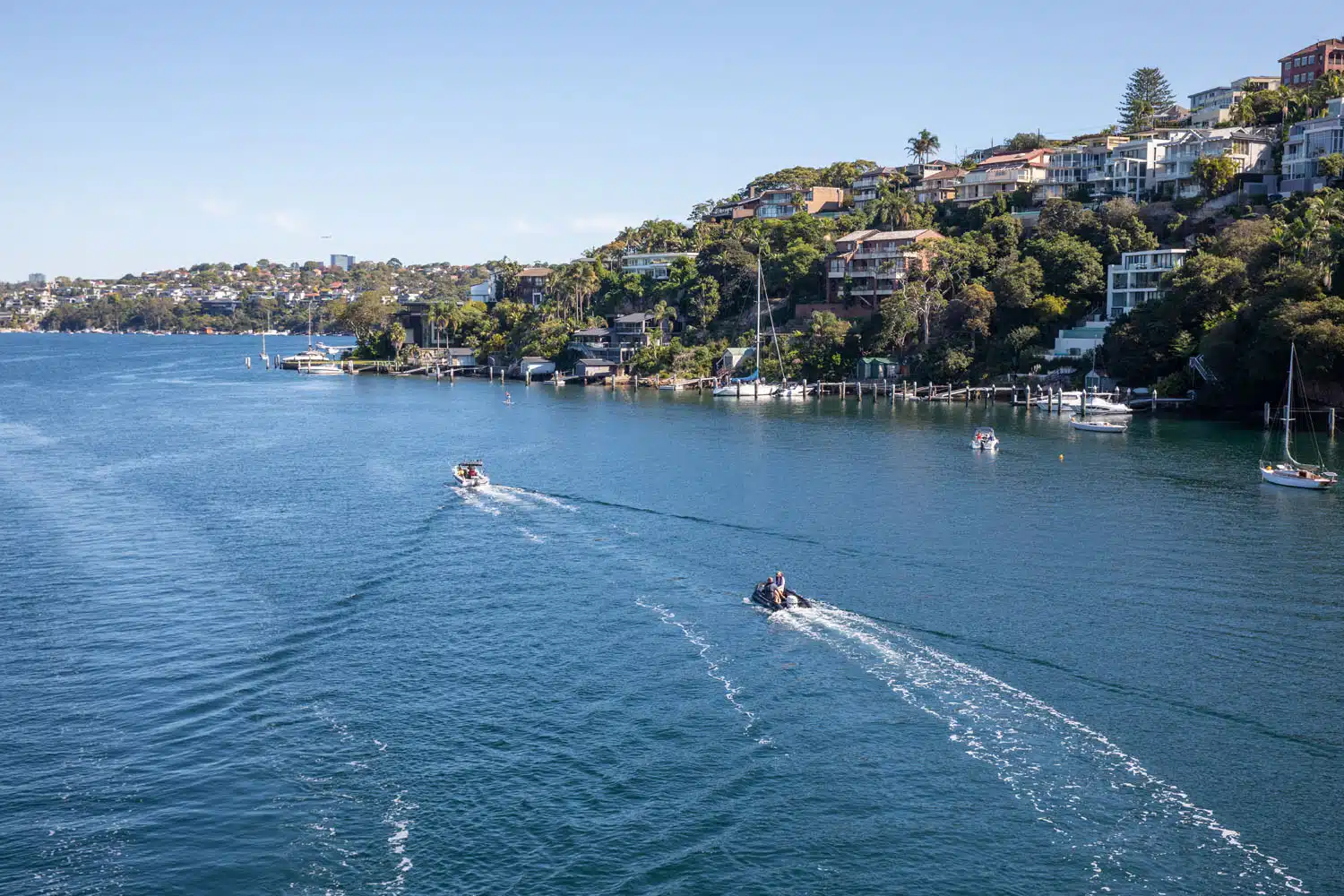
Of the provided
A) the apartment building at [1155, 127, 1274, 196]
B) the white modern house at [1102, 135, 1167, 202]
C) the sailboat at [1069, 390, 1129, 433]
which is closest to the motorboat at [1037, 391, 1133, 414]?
the sailboat at [1069, 390, 1129, 433]

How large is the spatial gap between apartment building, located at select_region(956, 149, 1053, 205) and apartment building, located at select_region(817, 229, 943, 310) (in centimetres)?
1729

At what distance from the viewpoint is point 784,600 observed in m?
48.8

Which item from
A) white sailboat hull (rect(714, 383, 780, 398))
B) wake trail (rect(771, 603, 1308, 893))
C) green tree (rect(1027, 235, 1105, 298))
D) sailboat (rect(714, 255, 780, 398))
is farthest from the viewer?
sailboat (rect(714, 255, 780, 398))

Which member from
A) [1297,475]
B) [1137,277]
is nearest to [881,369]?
[1137,277]

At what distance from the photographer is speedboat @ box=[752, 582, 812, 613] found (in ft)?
160

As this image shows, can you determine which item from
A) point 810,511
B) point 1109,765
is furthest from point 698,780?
point 810,511

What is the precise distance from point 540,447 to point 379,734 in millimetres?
67115

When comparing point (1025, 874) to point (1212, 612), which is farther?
point (1212, 612)

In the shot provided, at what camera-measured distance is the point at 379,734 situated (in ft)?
120

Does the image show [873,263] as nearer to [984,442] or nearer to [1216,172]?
[1216,172]

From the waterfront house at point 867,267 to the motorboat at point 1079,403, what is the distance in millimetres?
37596

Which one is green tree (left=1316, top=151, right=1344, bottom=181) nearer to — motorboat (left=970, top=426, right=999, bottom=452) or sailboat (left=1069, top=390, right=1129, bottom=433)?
sailboat (left=1069, top=390, right=1129, bottom=433)

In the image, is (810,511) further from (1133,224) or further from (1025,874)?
(1133,224)

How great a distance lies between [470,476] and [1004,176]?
125 m
